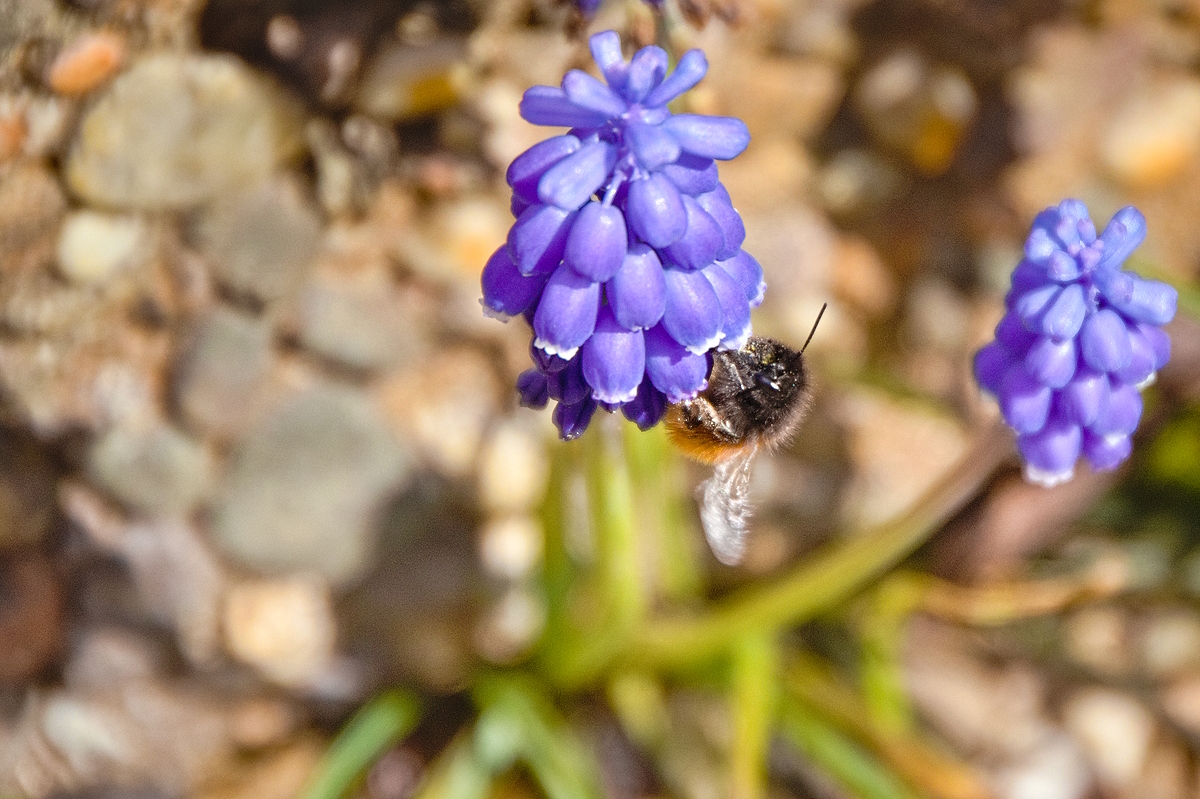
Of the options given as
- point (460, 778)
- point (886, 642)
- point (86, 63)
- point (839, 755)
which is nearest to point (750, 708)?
point (839, 755)

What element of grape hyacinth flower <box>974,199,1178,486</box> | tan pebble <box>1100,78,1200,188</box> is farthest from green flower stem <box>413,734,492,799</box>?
tan pebble <box>1100,78,1200,188</box>

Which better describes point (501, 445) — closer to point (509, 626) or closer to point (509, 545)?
point (509, 545)

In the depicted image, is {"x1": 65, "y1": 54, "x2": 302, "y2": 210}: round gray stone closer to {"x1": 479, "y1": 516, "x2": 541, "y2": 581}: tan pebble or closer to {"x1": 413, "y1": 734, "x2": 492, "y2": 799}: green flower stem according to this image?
{"x1": 479, "y1": 516, "x2": 541, "y2": 581}: tan pebble

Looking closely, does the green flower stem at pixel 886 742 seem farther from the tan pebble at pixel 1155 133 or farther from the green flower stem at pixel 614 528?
the tan pebble at pixel 1155 133

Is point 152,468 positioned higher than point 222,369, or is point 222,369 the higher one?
point 222,369

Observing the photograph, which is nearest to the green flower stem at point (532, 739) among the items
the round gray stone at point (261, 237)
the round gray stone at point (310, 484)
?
the round gray stone at point (310, 484)
